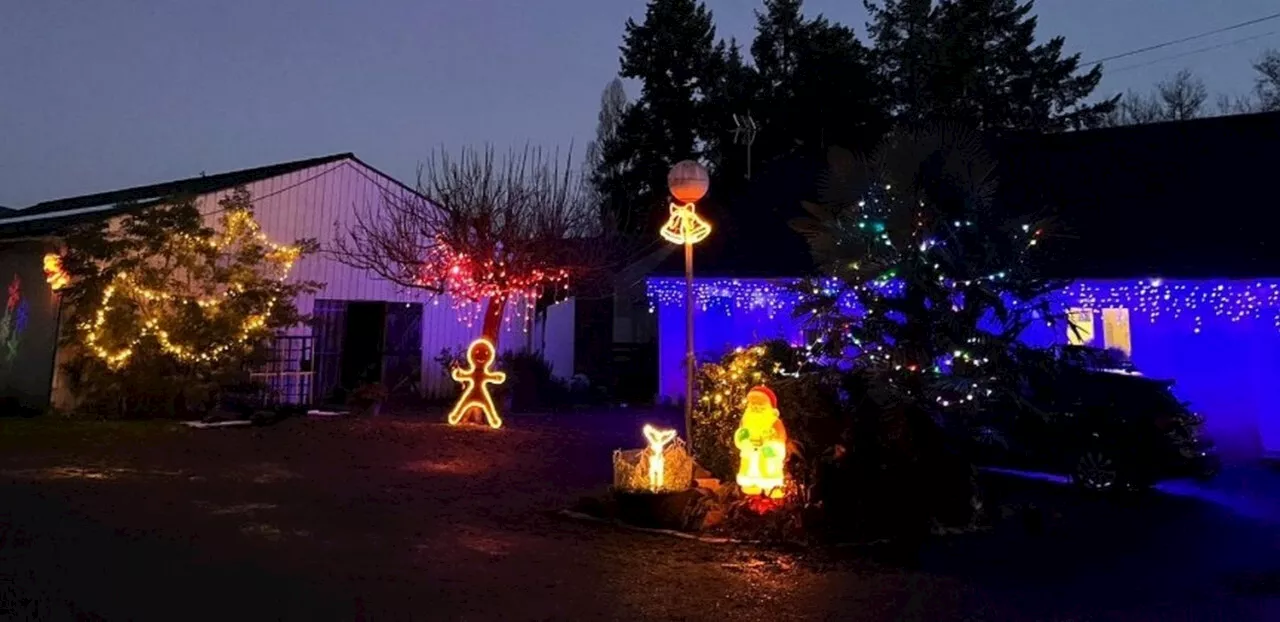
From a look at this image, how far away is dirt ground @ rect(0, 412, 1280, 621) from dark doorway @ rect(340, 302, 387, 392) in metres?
8.67

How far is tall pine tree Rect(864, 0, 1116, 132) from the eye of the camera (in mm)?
33000

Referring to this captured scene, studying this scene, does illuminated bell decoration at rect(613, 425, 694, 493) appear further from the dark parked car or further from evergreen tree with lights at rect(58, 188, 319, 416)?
evergreen tree with lights at rect(58, 188, 319, 416)

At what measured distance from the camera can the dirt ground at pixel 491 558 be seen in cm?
589

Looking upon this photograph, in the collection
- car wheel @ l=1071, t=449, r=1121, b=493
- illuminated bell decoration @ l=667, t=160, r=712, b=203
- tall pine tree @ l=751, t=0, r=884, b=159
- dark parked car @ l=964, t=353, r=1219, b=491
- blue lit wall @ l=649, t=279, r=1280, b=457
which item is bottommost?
car wheel @ l=1071, t=449, r=1121, b=493

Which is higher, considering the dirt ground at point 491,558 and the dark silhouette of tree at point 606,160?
the dark silhouette of tree at point 606,160

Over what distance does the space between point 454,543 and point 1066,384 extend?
7.18 metres

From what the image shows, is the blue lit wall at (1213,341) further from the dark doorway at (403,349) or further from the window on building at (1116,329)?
the dark doorway at (403,349)

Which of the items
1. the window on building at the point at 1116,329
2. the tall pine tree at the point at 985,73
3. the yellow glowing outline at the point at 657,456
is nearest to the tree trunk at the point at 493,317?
the yellow glowing outline at the point at 657,456

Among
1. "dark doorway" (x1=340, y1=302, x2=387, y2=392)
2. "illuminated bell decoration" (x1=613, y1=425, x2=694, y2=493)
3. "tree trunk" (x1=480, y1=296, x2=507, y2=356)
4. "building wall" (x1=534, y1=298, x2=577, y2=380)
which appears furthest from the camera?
"building wall" (x1=534, y1=298, x2=577, y2=380)

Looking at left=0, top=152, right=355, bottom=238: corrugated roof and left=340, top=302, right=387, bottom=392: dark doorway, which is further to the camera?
left=340, top=302, right=387, bottom=392: dark doorway

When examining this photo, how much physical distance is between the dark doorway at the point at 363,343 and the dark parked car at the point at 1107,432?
43.7 feet

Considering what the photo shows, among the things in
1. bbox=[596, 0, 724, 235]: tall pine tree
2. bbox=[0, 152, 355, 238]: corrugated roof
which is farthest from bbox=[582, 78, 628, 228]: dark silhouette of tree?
bbox=[0, 152, 355, 238]: corrugated roof

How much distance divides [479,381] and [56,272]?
7.39 m

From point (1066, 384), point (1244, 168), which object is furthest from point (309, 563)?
point (1244, 168)
